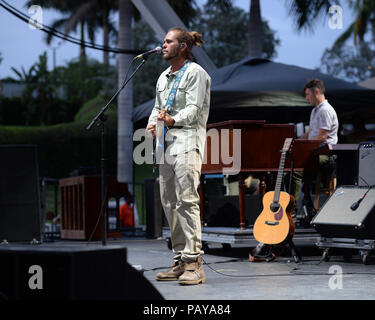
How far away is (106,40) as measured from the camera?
4669cm

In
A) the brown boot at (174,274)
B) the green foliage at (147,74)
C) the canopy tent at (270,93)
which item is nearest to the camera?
the brown boot at (174,274)

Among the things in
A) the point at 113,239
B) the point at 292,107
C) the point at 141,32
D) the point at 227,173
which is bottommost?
the point at 113,239

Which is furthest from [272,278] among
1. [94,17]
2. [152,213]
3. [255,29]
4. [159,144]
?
[94,17]

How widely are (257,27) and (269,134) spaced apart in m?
11.8

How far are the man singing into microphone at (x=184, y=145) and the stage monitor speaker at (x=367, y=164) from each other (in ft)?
7.23

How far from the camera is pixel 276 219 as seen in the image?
270 inches

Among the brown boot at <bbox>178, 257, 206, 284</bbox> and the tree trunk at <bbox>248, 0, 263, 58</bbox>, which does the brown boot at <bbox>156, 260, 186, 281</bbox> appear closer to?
the brown boot at <bbox>178, 257, 206, 284</bbox>

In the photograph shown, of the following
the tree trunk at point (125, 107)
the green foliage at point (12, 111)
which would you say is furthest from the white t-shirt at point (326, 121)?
the green foliage at point (12, 111)

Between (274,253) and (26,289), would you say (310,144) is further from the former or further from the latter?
(26,289)

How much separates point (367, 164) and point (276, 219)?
1100 millimetres

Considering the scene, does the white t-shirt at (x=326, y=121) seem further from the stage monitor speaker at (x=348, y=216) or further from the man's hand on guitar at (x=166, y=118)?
the man's hand on guitar at (x=166, y=118)

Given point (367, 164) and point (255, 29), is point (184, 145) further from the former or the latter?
point (255, 29)

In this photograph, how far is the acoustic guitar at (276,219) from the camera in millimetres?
6750
